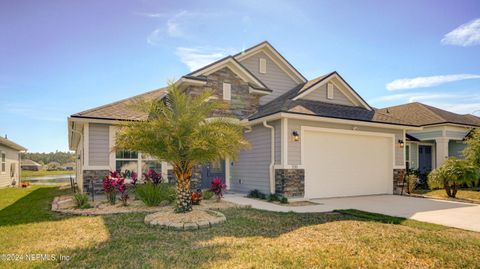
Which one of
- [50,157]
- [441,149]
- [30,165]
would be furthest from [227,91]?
[50,157]

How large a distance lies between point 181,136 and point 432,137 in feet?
57.3

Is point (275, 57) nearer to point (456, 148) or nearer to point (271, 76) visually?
point (271, 76)

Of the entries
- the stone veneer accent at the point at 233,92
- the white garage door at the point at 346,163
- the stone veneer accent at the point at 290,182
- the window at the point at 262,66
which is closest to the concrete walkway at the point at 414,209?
the stone veneer accent at the point at 290,182

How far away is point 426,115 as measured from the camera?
19109 mm

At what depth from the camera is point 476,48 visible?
42.7 ft

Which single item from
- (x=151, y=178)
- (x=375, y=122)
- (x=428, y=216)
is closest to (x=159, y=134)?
(x=151, y=178)

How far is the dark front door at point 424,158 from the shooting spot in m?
18.9

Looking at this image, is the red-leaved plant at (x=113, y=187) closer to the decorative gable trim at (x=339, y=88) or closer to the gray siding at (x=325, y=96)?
the decorative gable trim at (x=339, y=88)

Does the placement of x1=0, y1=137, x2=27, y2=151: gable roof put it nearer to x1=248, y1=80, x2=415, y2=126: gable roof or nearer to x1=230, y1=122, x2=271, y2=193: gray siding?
x1=230, y1=122, x2=271, y2=193: gray siding

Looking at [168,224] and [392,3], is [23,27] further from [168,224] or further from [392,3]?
[392,3]

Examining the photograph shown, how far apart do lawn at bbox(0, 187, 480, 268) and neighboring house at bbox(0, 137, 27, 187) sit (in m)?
16.9

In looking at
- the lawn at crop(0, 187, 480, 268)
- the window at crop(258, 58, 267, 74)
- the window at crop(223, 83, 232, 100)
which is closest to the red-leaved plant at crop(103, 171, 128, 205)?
the lawn at crop(0, 187, 480, 268)

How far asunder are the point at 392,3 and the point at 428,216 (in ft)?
24.9

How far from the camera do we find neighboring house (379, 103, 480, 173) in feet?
57.7
